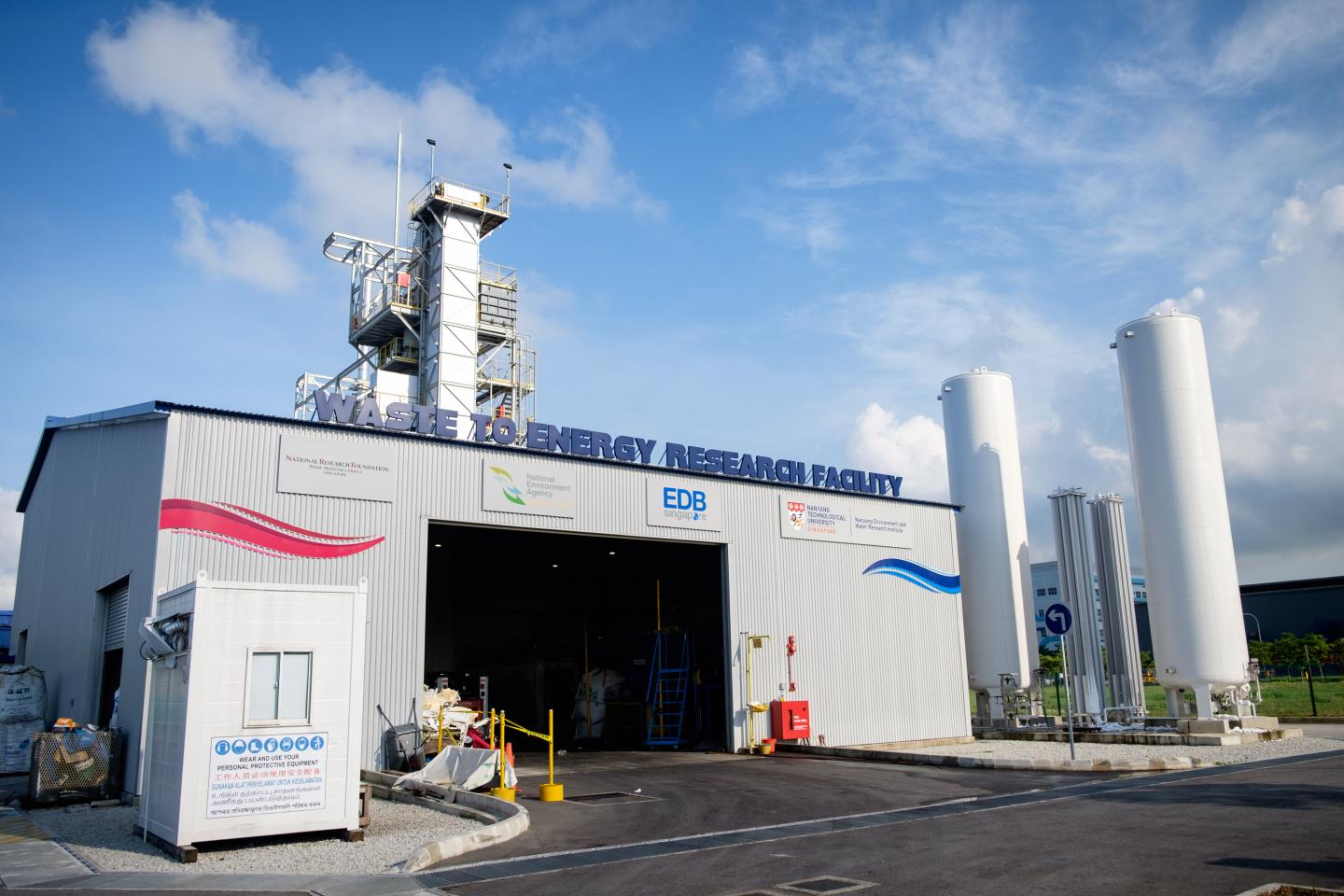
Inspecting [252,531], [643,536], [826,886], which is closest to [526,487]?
[643,536]

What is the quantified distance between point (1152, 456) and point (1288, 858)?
2060cm

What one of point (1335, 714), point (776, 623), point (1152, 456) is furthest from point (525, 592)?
point (1335, 714)

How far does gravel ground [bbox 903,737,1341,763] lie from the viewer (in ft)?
73.2

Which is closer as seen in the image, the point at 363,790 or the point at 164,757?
the point at 164,757

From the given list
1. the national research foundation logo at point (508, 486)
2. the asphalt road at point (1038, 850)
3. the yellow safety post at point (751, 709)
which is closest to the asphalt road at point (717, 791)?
the asphalt road at point (1038, 850)

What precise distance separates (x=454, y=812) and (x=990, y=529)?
22.5 meters

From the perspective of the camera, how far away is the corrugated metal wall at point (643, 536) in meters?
19.1

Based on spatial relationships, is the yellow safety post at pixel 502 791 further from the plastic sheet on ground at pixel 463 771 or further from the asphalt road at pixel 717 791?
the asphalt road at pixel 717 791

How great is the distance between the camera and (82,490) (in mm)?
23219

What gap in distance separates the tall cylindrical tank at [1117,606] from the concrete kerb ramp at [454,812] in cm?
2314

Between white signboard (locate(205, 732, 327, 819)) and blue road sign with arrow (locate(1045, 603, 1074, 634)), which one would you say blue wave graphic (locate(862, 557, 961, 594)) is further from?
white signboard (locate(205, 732, 327, 819))

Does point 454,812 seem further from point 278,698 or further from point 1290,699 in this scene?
point 1290,699

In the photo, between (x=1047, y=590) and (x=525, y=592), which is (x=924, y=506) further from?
(x=1047, y=590)

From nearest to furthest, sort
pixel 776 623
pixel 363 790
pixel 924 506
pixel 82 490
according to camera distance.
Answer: pixel 363 790
pixel 82 490
pixel 776 623
pixel 924 506
